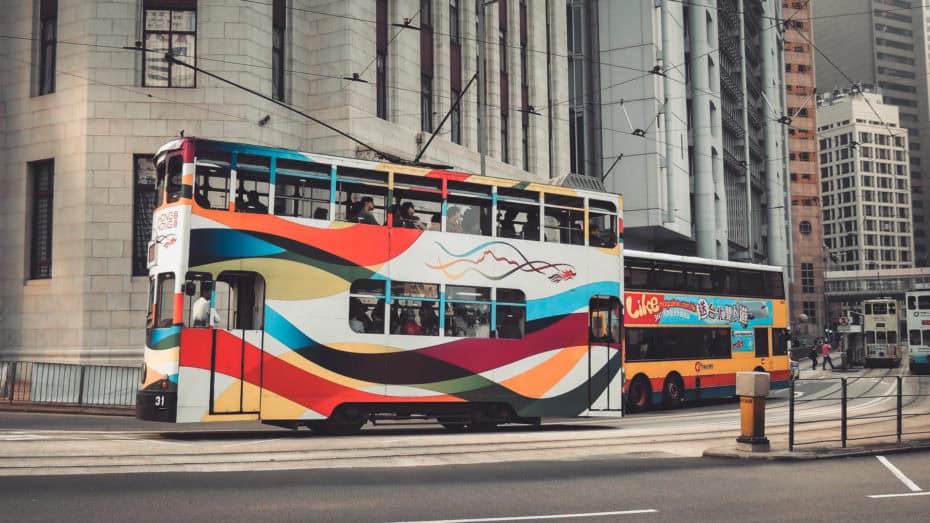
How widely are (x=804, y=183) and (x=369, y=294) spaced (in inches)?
4860

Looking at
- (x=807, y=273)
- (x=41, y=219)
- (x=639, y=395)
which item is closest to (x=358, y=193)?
(x=639, y=395)

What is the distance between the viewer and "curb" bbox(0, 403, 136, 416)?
2353cm

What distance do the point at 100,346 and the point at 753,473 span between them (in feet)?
65.2

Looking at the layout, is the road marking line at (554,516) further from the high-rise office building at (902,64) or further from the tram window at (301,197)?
the high-rise office building at (902,64)

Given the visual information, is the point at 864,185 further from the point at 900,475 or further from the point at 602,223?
the point at 900,475

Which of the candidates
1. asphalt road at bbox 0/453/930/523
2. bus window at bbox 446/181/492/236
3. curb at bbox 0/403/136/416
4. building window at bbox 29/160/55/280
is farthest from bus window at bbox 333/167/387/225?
building window at bbox 29/160/55/280

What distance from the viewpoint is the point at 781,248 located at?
274ft

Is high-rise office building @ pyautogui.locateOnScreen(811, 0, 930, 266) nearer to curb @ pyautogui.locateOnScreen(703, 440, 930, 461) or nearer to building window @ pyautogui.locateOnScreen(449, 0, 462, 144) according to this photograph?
building window @ pyautogui.locateOnScreen(449, 0, 462, 144)

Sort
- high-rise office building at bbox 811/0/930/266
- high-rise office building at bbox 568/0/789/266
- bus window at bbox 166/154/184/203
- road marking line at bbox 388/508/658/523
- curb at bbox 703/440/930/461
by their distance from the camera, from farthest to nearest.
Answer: high-rise office building at bbox 811/0/930/266, high-rise office building at bbox 568/0/789/266, bus window at bbox 166/154/184/203, curb at bbox 703/440/930/461, road marking line at bbox 388/508/658/523

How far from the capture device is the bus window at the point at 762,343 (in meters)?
30.0

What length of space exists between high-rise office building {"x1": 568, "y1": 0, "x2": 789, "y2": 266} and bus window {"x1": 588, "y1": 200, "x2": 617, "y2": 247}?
2516 centimetres

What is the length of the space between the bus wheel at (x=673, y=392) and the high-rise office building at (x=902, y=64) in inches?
6612

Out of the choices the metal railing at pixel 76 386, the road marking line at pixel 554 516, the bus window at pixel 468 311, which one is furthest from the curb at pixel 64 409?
the road marking line at pixel 554 516

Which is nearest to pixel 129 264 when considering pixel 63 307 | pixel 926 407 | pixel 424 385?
pixel 63 307
